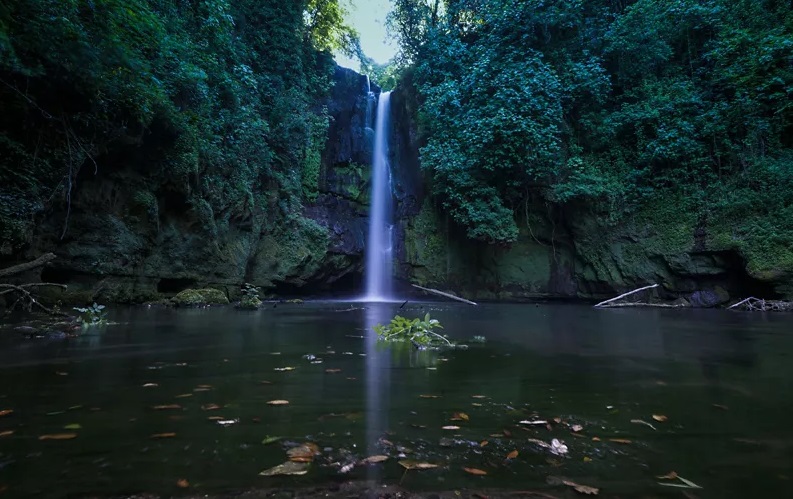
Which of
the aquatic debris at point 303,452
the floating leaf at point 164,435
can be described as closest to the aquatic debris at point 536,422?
the aquatic debris at point 303,452

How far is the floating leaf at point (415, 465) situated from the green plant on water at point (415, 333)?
9.50 feet

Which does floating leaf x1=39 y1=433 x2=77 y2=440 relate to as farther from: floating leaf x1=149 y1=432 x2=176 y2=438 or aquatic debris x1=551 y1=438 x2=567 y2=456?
aquatic debris x1=551 y1=438 x2=567 y2=456

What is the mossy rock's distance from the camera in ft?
35.5

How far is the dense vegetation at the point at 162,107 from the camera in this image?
253 inches

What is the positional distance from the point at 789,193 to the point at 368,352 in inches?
623

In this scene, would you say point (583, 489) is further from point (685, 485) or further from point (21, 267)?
point (21, 267)

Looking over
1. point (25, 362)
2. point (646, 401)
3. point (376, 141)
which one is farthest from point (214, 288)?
point (646, 401)

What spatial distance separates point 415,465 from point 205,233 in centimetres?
1248

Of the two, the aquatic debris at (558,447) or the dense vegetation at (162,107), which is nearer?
the aquatic debris at (558,447)

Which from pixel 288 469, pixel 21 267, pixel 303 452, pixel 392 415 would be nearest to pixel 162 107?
pixel 21 267

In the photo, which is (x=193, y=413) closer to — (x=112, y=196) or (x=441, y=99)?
(x=112, y=196)

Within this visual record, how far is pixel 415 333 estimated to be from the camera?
4996mm

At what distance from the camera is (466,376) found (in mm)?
3318

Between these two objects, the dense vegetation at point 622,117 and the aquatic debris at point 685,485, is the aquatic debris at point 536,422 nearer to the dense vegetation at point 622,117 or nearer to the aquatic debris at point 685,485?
the aquatic debris at point 685,485
